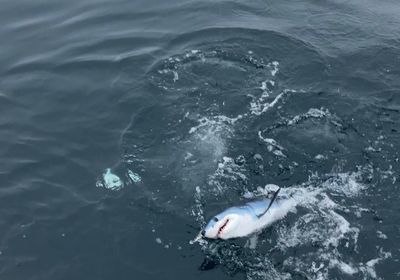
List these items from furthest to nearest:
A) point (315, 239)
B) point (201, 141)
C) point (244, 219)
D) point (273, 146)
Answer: point (201, 141)
point (273, 146)
point (315, 239)
point (244, 219)

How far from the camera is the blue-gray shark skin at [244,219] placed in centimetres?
950

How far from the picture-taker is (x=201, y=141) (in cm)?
1295

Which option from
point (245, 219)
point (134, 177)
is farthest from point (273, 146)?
point (134, 177)

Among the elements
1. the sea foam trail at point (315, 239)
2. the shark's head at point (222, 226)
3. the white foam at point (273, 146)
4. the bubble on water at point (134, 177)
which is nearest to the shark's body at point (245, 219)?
the shark's head at point (222, 226)

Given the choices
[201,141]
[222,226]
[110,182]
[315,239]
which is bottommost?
[315,239]

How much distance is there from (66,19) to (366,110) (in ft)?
40.3

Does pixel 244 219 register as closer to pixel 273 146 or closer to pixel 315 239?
pixel 315 239

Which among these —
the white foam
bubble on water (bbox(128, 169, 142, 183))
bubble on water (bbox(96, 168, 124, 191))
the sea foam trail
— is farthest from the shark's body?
bubble on water (bbox(96, 168, 124, 191))

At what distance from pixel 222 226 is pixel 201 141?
12.6 ft

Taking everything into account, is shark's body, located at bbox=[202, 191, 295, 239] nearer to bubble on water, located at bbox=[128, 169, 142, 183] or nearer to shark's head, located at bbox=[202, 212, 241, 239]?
shark's head, located at bbox=[202, 212, 241, 239]

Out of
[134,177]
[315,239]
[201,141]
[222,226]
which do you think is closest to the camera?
[222,226]

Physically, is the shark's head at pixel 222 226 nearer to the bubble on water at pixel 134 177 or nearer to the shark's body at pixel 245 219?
the shark's body at pixel 245 219

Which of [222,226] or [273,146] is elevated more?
[222,226]

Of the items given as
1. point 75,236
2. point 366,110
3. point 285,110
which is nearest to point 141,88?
point 285,110
